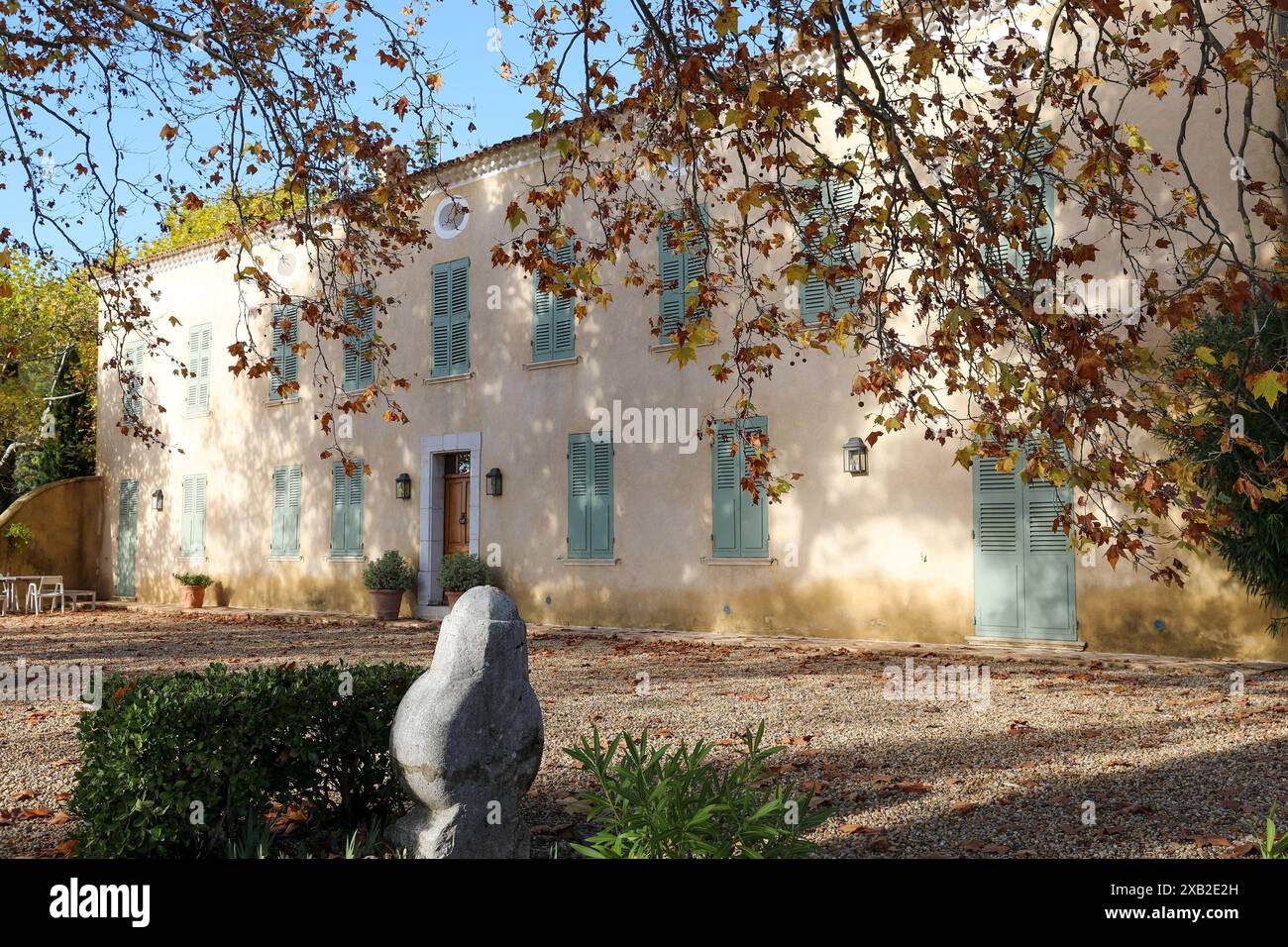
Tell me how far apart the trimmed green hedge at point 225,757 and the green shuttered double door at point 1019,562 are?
806 centimetres

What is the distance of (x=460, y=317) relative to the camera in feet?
51.8

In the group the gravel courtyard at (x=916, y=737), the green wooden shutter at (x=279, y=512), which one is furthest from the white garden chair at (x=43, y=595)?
the gravel courtyard at (x=916, y=737)

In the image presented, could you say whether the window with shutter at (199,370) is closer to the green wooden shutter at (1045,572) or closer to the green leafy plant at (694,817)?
the green wooden shutter at (1045,572)

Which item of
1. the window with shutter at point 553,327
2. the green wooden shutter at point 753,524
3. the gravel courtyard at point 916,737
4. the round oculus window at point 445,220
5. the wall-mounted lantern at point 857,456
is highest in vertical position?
the round oculus window at point 445,220

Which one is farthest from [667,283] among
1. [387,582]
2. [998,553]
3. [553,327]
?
[387,582]

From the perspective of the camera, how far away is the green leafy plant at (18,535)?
19359mm

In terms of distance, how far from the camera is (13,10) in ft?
23.3

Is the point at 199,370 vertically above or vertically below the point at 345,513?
above

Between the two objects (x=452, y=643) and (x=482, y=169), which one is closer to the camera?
(x=452, y=643)

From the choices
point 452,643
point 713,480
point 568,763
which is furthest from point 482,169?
point 452,643

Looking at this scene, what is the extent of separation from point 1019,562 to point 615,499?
5.38 meters

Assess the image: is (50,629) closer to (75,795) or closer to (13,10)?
(13,10)

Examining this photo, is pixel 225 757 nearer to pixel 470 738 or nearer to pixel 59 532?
pixel 470 738
